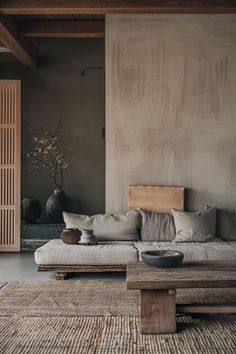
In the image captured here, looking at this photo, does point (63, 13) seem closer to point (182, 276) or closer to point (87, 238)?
point (87, 238)

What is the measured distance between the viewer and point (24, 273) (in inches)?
215

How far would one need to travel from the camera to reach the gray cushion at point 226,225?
220 inches

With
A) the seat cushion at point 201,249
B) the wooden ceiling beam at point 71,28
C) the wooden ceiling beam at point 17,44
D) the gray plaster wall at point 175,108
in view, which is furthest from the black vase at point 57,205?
the wooden ceiling beam at point 71,28

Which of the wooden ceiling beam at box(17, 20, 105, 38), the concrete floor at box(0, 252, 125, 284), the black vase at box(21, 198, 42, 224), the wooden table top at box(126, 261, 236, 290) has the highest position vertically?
the wooden ceiling beam at box(17, 20, 105, 38)

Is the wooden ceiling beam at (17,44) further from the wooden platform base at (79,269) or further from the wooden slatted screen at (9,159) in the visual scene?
the wooden platform base at (79,269)

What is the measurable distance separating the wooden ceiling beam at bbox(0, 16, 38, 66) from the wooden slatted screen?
425 mm

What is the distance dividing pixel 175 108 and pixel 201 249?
2007 millimetres

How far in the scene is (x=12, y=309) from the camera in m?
3.88

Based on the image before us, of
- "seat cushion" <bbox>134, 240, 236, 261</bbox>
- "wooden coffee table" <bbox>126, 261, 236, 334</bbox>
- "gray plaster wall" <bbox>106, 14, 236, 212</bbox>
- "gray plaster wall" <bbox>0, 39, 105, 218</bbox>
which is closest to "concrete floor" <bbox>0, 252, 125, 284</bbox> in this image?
"seat cushion" <bbox>134, 240, 236, 261</bbox>

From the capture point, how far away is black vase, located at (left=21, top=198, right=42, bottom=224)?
7.20m

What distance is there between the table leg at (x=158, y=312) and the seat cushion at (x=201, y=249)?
1587 mm

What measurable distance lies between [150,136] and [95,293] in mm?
2415

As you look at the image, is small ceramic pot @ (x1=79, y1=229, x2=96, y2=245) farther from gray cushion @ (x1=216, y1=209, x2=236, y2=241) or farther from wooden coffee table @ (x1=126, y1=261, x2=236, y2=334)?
wooden coffee table @ (x1=126, y1=261, x2=236, y2=334)

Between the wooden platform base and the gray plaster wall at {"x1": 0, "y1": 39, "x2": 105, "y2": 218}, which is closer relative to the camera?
the wooden platform base
